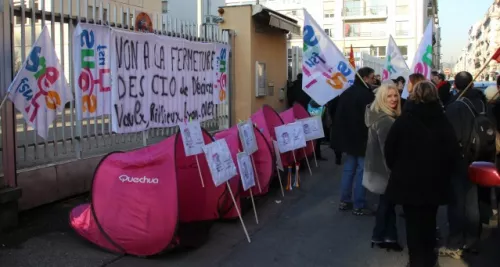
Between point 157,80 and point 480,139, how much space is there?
4.73 m

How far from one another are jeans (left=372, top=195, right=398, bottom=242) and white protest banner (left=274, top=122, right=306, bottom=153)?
282 cm

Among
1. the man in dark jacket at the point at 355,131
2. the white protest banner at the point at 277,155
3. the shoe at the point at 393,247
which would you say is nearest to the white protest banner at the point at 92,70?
the white protest banner at the point at 277,155

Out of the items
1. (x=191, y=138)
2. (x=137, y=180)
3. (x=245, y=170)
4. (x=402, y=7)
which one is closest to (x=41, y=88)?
(x=137, y=180)

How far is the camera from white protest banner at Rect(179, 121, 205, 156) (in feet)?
16.1

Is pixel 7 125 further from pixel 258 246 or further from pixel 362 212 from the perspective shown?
pixel 362 212

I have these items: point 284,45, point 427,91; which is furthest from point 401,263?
point 284,45

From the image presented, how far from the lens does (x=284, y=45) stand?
43.2 ft

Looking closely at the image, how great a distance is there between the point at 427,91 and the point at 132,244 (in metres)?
2.97

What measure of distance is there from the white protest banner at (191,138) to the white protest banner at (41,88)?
1572mm

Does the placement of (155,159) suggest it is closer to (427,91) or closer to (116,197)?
(116,197)

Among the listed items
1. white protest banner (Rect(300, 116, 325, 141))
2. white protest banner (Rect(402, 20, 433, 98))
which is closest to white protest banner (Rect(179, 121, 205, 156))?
white protest banner (Rect(300, 116, 325, 141))

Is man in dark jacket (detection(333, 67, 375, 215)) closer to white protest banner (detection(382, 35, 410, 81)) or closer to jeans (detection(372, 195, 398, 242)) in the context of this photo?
jeans (detection(372, 195, 398, 242))

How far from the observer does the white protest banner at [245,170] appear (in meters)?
5.54

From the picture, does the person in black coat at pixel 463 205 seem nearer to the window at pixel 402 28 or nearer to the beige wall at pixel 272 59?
the beige wall at pixel 272 59
